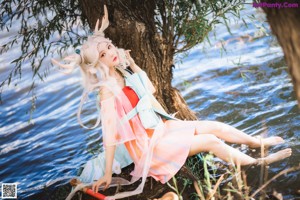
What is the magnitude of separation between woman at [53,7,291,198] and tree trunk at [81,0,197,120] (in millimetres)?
239

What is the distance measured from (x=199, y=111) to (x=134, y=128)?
251cm

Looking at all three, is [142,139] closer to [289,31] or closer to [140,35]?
[140,35]

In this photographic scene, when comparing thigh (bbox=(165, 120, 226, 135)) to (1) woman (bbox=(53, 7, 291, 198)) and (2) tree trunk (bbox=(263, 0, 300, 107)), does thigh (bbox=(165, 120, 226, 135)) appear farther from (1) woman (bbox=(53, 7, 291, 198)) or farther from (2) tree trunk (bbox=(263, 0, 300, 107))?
(2) tree trunk (bbox=(263, 0, 300, 107))

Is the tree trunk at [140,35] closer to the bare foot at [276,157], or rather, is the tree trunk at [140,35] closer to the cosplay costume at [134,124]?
the cosplay costume at [134,124]

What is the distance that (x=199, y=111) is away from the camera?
5816mm

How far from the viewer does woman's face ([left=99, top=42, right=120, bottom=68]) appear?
132 inches

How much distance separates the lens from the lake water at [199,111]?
482 cm

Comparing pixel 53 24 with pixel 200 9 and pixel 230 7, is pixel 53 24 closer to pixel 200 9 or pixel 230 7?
pixel 200 9

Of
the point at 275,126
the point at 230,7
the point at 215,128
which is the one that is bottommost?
the point at 275,126

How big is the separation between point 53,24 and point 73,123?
2.46 meters

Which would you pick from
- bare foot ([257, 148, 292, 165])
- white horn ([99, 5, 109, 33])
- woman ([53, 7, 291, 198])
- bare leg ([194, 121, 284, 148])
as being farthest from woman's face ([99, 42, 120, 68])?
bare foot ([257, 148, 292, 165])

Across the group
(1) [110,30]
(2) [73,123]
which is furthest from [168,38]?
(2) [73,123]

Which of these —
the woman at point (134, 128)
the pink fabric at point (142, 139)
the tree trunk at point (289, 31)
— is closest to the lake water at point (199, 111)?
the woman at point (134, 128)

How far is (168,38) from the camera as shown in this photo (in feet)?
13.6
